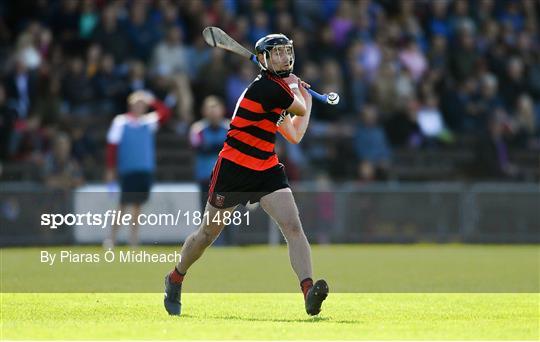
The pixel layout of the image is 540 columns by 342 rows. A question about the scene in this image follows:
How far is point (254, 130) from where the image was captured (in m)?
11.1

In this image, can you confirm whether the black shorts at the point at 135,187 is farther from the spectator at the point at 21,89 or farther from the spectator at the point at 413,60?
the spectator at the point at 413,60

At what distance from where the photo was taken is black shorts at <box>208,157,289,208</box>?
36.2 ft

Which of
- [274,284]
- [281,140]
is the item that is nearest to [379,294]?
[274,284]

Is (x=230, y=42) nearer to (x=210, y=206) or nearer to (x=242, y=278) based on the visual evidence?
(x=210, y=206)

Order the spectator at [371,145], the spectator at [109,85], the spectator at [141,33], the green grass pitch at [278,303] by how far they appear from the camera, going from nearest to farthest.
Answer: the green grass pitch at [278,303]
the spectator at [109,85]
the spectator at [141,33]
the spectator at [371,145]

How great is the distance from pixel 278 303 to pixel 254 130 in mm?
2130

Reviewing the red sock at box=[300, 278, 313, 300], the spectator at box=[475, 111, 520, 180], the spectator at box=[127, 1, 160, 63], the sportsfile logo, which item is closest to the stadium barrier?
the sportsfile logo

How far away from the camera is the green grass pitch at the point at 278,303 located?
9.90m

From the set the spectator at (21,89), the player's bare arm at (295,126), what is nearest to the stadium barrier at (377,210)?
the spectator at (21,89)

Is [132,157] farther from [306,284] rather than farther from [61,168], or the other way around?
[306,284]

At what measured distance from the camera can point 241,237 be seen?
75.4 ft

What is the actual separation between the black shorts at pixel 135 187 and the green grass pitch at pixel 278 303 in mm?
1960

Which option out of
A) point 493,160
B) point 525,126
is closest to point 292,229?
point 493,160

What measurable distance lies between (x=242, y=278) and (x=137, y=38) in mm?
9842
